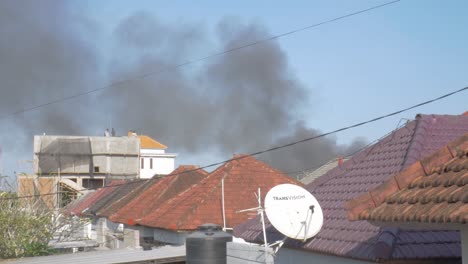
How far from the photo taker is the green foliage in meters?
27.4

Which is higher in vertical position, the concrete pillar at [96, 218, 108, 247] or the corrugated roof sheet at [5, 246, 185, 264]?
the concrete pillar at [96, 218, 108, 247]

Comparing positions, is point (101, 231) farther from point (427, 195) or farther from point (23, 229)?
point (427, 195)

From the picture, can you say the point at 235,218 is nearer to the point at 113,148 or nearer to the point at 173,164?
the point at 113,148

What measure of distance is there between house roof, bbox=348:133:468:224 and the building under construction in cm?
5637

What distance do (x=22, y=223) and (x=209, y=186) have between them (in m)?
8.62

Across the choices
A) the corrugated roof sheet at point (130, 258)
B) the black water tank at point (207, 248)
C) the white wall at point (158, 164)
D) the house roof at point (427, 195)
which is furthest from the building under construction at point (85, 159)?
the house roof at point (427, 195)

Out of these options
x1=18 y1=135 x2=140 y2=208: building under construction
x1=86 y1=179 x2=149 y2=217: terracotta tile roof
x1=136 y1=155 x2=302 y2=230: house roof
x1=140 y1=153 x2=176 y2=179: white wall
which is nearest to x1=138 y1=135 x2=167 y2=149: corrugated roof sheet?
x1=140 y1=153 x2=176 y2=179: white wall

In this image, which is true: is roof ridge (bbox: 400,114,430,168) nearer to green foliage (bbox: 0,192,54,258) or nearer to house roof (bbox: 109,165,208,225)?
house roof (bbox: 109,165,208,225)

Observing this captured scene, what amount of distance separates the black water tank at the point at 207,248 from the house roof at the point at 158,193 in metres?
14.7

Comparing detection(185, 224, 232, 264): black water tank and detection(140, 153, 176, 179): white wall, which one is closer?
detection(185, 224, 232, 264): black water tank

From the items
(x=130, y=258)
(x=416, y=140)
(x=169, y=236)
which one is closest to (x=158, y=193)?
(x=169, y=236)

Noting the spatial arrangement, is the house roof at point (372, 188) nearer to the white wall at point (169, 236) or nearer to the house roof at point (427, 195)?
the house roof at point (427, 195)

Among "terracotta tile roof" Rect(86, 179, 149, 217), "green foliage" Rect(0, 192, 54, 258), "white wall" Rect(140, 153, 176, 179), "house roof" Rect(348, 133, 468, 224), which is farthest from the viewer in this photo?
"white wall" Rect(140, 153, 176, 179)

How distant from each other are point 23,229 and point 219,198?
9.49 metres
